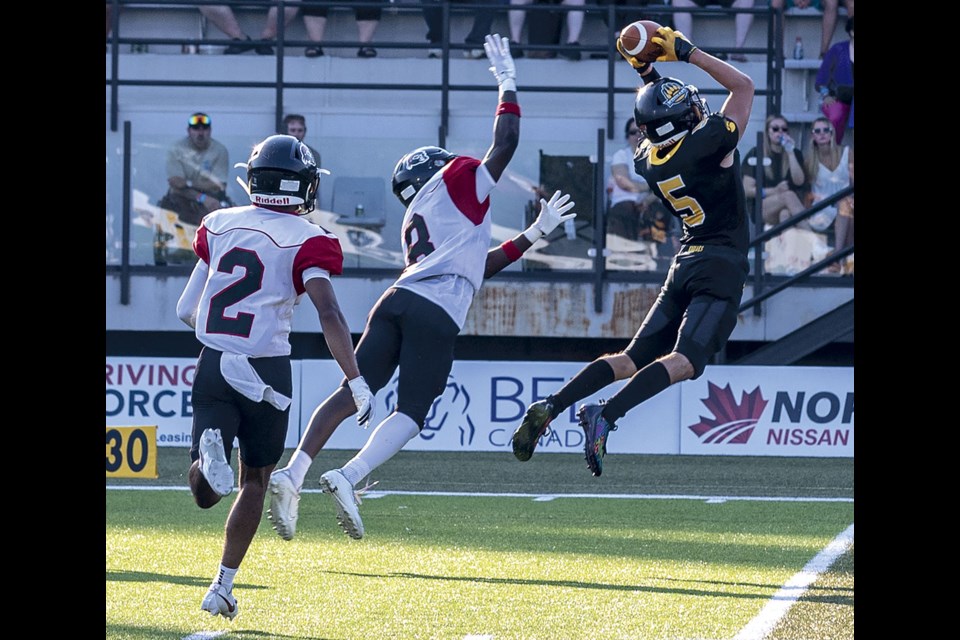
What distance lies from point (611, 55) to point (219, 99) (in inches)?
193

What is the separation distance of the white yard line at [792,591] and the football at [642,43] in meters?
2.87

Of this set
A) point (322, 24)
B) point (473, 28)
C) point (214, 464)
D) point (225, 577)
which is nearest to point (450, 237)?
point (214, 464)

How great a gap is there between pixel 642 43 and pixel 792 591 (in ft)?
10.9

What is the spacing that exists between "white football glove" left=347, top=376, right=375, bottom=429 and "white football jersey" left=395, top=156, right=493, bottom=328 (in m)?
1.07

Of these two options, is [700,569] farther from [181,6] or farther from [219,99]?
[181,6]

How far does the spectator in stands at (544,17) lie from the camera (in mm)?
19797

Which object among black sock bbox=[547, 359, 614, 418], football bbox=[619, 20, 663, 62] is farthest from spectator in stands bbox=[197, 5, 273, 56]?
black sock bbox=[547, 359, 614, 418]

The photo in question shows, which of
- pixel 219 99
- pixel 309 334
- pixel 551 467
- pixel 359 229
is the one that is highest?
pixel 219 99

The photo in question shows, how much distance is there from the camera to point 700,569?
10062 millimetres

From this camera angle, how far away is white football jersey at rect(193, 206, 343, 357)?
7.46 m

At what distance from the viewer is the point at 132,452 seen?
1513cm

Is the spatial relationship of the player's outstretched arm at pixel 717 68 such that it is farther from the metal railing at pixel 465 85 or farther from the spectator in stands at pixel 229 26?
the spectator in stands at pixel 229 26

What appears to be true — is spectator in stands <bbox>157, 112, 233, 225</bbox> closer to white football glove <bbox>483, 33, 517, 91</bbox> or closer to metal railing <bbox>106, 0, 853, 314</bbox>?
metal railing <bbox>106, 0, 853, 314</bbox>
